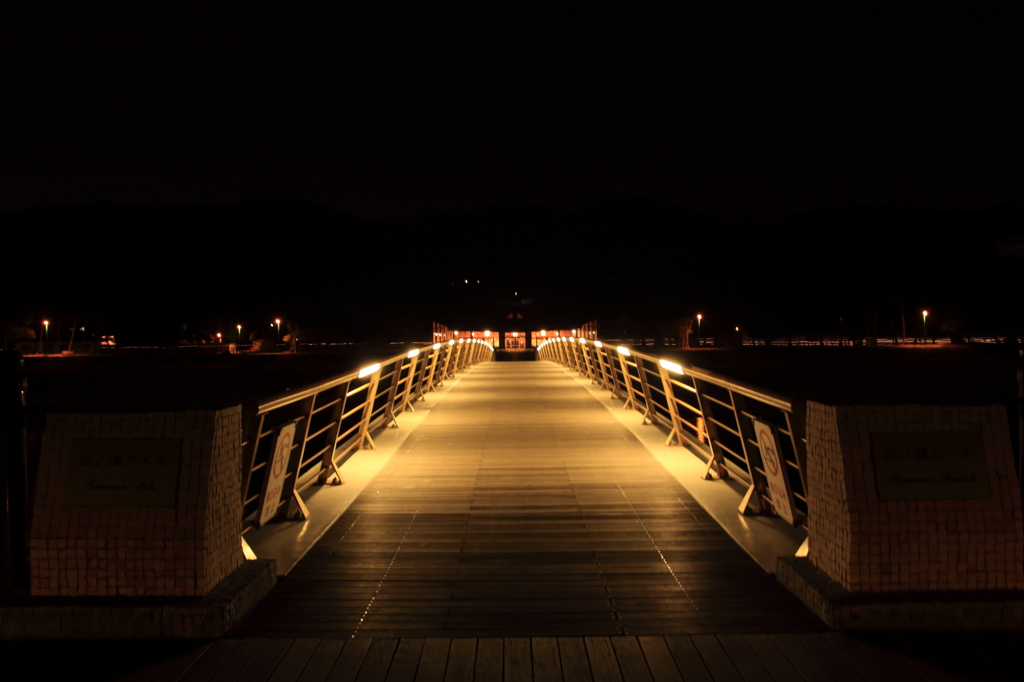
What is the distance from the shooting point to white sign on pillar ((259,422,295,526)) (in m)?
4.14

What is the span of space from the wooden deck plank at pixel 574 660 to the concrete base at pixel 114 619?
1415 millimetres

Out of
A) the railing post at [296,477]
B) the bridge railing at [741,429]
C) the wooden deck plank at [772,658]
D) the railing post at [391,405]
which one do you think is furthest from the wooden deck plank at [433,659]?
the railing post at [391,405]

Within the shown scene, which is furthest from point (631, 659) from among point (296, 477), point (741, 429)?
point (296, 477)

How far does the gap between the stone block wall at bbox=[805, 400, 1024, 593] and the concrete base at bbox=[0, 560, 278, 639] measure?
106 inches

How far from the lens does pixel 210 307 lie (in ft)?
316

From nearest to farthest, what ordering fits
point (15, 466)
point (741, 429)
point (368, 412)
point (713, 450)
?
1. point (15, 466)
2. point (741, 429)
3. point (713, 450)
4. point (368, 412)

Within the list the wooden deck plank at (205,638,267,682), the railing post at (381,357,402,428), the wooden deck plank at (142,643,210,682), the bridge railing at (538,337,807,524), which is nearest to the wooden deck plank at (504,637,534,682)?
the wooden deck plank at (205,638,267,682)

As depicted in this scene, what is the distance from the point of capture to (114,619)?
3041 mm

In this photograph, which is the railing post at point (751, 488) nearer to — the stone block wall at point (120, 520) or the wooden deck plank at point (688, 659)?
the wooden deck plank at point (688, 659)

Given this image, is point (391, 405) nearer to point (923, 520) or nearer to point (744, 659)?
point (744, 659)

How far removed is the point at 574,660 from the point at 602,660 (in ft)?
0.36

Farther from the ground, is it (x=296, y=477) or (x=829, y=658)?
(x=296, y=477)

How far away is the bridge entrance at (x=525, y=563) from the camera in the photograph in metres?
3.23

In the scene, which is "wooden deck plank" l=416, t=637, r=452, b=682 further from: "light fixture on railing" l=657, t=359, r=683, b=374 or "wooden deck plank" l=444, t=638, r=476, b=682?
"light fixture on railing" l=657, t=359, r=683, b=374
